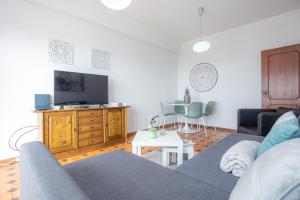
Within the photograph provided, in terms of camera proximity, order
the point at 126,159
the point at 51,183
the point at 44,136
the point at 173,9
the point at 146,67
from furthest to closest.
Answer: the point at 146,67, the point at 173,9, the point at 44,136, the point at 126,159, the point at 51,183

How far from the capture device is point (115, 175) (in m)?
1.05

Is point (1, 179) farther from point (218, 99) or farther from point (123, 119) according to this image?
point (218, 99)

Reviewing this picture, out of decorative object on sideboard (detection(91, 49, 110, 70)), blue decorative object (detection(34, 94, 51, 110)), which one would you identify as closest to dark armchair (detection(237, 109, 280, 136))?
decorative object on sideboard (detection(91, 49, 110, 70))

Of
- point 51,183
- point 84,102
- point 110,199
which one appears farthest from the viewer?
point 84,102

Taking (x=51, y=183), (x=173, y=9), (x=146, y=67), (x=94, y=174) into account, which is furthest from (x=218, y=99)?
(x=51, y=183)

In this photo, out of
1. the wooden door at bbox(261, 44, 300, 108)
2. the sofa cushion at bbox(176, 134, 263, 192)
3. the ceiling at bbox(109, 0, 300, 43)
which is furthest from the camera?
the wooden door at bbox(261, 44, 300, 108)

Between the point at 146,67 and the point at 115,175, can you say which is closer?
the point at 115,175

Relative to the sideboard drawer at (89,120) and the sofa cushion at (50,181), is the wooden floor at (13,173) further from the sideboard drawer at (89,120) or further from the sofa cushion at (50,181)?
the sofa cushion at (50,181)

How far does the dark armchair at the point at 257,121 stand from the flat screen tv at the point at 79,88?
250cm

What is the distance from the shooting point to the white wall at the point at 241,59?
136 inches

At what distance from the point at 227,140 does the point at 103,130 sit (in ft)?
6.74

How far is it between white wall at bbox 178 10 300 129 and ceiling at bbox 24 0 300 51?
0.71 feet

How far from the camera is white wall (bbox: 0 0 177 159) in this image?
236 cm

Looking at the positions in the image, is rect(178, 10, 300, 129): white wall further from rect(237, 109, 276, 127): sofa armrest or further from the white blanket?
the white blanket
